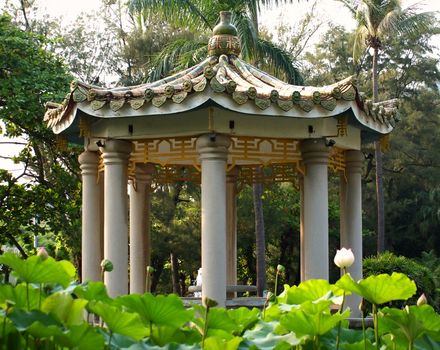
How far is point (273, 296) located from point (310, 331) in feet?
4.65

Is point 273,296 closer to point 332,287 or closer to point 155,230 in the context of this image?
point 332,287

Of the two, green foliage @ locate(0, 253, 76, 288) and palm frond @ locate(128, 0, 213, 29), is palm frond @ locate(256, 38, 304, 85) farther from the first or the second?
green foliage @ locate(0, 253, 76, 288)

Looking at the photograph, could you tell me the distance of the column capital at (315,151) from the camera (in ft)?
37.1

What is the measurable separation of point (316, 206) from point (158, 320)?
823cm

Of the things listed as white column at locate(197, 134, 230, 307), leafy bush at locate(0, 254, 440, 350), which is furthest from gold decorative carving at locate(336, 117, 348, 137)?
leafy bush at locate(0, 254, 440, 350)

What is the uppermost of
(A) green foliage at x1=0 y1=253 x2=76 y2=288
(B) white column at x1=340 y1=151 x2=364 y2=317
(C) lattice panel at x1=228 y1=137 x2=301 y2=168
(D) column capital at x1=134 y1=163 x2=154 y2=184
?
(C) lattice panel at x1=228 y1=137 x2=301 y2=168

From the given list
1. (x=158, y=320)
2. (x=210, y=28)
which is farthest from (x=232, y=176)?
(x=210, y=28)

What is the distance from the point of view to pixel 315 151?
11328 mm

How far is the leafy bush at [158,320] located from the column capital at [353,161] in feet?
29.5

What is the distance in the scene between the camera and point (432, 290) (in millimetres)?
26516

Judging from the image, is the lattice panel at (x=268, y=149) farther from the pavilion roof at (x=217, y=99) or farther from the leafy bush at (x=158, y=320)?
the leafy bush at (x=158, y=320)

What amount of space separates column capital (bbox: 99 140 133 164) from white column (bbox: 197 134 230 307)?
116cm

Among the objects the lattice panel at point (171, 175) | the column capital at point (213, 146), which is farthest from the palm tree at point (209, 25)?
the column capital at point (213, 146)

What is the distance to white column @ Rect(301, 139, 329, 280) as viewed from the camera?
11320mm
